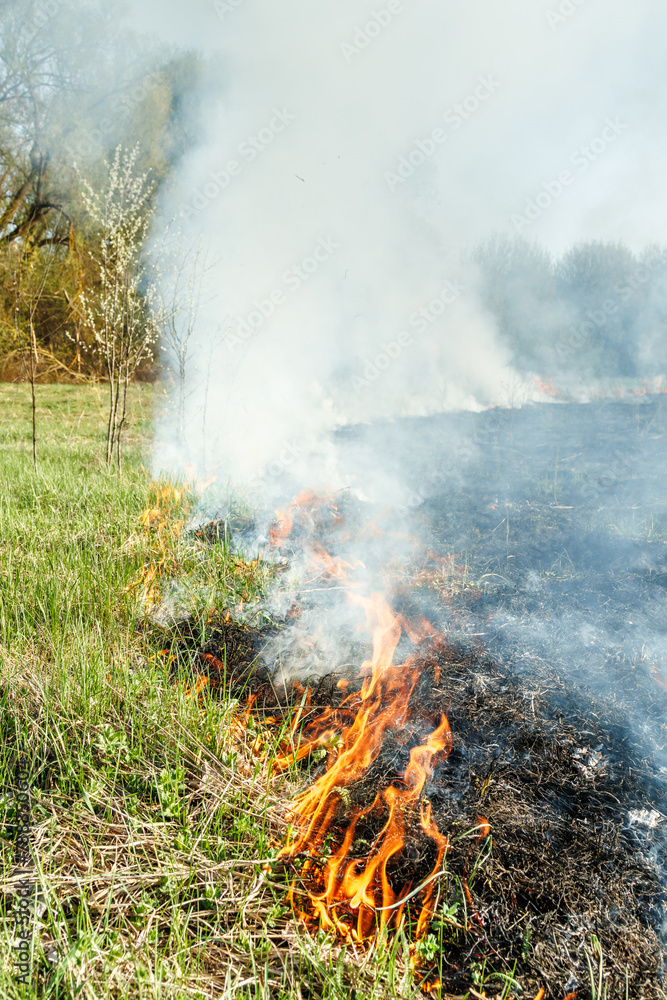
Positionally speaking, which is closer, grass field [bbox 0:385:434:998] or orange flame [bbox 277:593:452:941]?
grass field [bbox 0:385:434:998]

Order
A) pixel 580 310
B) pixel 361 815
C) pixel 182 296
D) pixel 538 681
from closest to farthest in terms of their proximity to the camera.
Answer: pixel 361 815 < pixel 538 681 < pixel 182 296 < pixel 580 310

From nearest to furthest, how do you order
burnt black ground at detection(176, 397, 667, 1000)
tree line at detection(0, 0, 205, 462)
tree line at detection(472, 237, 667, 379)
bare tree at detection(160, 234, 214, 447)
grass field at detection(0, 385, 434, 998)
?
1. grass field at detection(0, 385, 434, 998)
2. burnt black ground at detection(176, 397, 667, 1000)
3. bare tree at detection(160, 234, 214, 447)
4. tree line at detection(0, 0, 205, 462)
5. tree line at detection(472, 237, 667, 379)

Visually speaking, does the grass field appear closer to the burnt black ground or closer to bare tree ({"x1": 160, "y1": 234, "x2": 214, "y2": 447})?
the burnt black ground

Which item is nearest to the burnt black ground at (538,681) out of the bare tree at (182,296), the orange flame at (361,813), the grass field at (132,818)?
the orange flame at (361,813)

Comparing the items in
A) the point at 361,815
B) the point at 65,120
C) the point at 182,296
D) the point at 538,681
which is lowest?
the point at 361,815

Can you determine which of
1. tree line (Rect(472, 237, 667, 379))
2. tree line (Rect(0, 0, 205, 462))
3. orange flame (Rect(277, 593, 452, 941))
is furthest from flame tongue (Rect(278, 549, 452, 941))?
tree line (Rect(472, 237, 667, 379))

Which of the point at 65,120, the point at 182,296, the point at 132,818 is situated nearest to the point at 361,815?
the point at 132,818

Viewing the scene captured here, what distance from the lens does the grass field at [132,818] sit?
5.17 feet

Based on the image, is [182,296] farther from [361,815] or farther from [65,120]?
[65,120]

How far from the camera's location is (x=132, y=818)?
6.39 ft

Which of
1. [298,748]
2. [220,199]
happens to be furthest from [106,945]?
[220,199]

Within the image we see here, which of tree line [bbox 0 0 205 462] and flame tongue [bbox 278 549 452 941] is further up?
tree line [bbox 0 0 205 462]

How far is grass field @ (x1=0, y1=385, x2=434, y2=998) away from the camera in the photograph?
1577mm

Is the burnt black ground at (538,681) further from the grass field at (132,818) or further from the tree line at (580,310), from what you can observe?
the tree line at (580,310)
